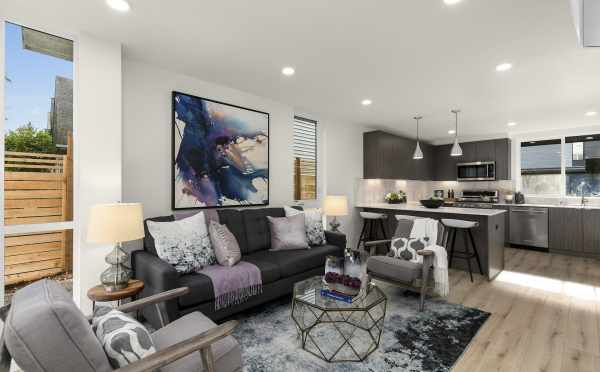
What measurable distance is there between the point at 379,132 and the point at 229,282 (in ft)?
14.4

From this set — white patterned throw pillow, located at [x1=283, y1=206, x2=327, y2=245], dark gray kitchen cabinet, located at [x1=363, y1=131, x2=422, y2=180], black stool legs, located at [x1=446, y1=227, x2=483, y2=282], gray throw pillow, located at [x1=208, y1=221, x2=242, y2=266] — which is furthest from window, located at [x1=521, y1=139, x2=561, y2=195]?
gray throw pillow, located at [x1=208, y1=221, x2=242, y2=266]

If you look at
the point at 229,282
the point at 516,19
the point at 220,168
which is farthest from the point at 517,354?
the point at 220,168

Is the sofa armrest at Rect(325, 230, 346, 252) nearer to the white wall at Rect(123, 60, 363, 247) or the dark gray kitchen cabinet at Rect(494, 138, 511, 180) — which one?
the white wall at Rect(123, 60, 363, 247)

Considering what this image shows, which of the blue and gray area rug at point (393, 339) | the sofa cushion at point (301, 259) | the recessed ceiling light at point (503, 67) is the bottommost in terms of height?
the blue and gray area rug at point (393, 339)

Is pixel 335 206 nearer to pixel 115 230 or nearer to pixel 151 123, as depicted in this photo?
pixel 151 123

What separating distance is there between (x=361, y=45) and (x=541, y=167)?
6.27 m

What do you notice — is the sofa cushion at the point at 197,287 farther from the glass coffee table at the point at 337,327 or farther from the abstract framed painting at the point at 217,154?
the abstract framed painting at the point at 217,154

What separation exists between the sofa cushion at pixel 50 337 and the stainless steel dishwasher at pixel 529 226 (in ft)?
24.1

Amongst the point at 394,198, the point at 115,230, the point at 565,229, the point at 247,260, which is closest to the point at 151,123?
the point at 115,230

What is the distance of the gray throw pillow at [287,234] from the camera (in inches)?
141

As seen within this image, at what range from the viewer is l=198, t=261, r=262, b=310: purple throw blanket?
8.52ft

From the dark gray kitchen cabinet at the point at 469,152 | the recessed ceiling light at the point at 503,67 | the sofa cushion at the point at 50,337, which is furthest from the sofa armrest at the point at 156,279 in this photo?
the dark gray kitchen cabinet at the point at 469,152

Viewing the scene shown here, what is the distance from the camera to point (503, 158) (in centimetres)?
662

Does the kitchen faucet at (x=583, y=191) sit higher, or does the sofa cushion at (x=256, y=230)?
the kitchen faucet at (x=583, y=191)
